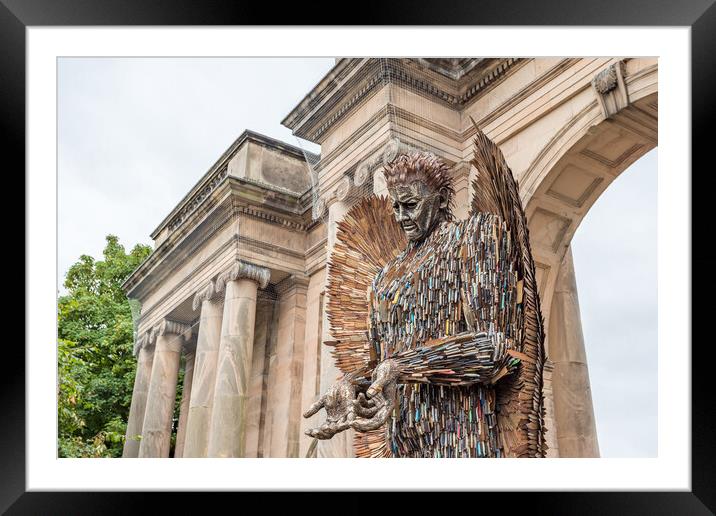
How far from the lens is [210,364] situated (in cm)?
1691

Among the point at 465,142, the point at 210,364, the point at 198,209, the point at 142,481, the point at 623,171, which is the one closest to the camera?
the point at 142,481

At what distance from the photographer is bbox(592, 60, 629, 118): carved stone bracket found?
10.2 metres

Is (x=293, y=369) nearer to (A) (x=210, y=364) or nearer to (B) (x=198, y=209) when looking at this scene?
(A) (x=210, y=364)

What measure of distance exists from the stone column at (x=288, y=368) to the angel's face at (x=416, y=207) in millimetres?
12628

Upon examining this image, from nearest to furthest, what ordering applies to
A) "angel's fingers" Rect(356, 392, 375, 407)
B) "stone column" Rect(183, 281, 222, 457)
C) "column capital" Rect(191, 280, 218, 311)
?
"angel's fingers" Rect(356, 392, 375, 407) < "stone column" Rect(183, 281, 222, 457) < "column capital" Rect(191, 280, 218, 311)

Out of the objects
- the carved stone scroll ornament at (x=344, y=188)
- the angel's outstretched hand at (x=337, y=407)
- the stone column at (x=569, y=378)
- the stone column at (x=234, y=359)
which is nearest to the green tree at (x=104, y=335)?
the stone column at (x=234, y=359)

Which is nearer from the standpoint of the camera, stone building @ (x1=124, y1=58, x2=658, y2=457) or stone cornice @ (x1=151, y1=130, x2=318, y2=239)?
stone building @ (x1=124, y1=58, x2=658, y2=457)

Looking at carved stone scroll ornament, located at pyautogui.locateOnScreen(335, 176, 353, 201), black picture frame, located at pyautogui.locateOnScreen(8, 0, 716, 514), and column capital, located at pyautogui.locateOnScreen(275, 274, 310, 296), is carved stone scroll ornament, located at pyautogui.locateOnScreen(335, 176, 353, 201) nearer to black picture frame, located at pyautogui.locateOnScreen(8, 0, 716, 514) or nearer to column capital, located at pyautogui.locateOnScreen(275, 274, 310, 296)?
column capital, located at pyautogui.locateOnScreen(275, 274, 310, 296)

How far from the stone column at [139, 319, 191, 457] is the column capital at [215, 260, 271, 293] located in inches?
160

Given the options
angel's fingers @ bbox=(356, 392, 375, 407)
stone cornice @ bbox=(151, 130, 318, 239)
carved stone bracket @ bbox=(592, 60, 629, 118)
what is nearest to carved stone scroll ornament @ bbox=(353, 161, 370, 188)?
carved stone bracket @ bbox=(592, 60, 629, 118)

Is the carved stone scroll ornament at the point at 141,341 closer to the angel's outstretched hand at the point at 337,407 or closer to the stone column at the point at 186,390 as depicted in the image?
the stone column at the point at 186,390
